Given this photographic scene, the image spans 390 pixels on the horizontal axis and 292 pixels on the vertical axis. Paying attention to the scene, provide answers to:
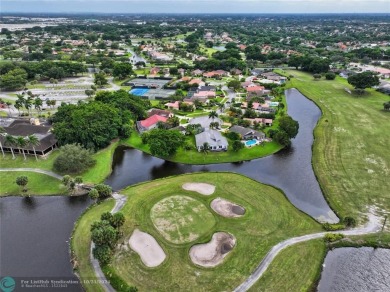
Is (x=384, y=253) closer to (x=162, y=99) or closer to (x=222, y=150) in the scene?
(x=222, y=150)

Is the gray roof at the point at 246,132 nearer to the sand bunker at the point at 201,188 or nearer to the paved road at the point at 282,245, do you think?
the sand bunker at the point at 201,188

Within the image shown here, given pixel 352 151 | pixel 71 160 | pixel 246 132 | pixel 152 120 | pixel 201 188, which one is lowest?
pixel 201 188

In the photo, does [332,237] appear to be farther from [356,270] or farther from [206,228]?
[206,228]

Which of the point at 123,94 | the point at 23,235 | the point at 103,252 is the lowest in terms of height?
the point at 23,235

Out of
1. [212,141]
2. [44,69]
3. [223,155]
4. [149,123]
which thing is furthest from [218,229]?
[44,69]

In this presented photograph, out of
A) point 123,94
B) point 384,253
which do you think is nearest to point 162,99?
point 123,94

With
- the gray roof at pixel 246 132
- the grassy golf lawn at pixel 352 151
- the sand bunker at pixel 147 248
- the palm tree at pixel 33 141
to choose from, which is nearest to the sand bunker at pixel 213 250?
the sand bunker at pixel 147 248

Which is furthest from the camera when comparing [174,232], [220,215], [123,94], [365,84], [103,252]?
[365,84]
